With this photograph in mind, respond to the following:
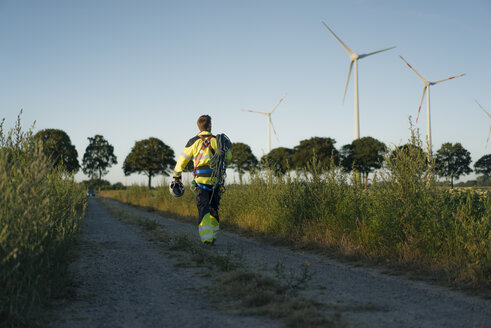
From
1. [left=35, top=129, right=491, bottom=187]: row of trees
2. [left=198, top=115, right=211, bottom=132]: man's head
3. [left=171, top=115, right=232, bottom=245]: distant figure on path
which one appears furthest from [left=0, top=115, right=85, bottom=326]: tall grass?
[left=35, top=129, right=491, bottom=187]: row of trees

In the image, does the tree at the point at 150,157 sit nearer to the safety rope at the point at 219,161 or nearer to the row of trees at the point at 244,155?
the row of trees at the point at 244,155

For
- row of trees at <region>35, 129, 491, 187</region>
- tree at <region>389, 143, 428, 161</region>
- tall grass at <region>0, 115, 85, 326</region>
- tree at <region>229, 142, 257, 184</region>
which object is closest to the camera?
tall grass at <region>0, 115, 85, 326</region>

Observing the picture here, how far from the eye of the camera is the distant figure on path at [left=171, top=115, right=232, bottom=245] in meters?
7.11

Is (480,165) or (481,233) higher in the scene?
(480,165)

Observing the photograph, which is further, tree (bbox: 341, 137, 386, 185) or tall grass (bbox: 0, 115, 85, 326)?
tree (bbox: 341, 137, 386, 185)

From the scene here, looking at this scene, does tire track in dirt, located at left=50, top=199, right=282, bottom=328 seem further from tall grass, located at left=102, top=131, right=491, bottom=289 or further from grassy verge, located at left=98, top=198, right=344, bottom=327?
tall grass, located at left=102, top=131, right=491, bottom=289

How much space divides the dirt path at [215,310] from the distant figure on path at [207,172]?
1461 millimetres

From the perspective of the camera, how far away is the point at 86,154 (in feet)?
241

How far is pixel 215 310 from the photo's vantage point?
10.8 ft

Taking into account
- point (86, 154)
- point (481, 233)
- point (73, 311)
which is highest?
point (86, 154)

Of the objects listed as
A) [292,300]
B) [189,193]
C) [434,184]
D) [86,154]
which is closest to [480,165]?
[189,193]

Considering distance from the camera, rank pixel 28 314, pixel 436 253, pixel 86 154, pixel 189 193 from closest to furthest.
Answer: pixel 28 314 → pixel 436 253 → pixel 189 193 → pixel 86 154

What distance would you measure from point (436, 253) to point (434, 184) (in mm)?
1091

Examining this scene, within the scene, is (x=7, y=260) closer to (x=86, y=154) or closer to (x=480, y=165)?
(x=480, y=165)
